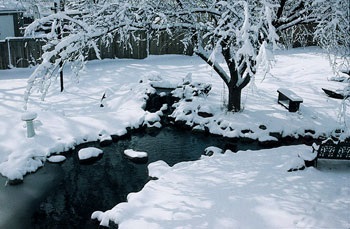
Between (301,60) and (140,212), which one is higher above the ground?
(301,60)

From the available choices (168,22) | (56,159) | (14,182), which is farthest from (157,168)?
(168,22)

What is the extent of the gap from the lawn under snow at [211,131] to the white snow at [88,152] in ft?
1.99

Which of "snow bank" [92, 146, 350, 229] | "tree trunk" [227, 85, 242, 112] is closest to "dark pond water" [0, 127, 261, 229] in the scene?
"snow bank" [92, 146, 350, 229]

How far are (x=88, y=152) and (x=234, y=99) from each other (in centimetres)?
506

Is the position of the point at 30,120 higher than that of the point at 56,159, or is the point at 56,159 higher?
the point at 30,120

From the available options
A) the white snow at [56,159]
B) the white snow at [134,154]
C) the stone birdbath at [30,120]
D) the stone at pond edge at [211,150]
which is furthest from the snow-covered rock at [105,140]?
the stone at pond edge at [211,150]

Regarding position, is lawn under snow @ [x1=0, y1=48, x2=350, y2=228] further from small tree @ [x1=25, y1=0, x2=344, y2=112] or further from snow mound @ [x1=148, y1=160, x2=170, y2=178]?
small tree @ [x1=25, y1=0, x2=344, y2=112]

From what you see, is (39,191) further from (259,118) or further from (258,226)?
(259,118)

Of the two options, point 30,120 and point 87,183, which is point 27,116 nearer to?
point 30,120

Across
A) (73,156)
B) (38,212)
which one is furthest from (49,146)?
(38,212)

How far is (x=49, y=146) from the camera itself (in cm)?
946

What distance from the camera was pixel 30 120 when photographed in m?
9.46

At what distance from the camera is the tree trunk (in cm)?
1119

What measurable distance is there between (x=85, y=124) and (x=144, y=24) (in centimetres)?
386
